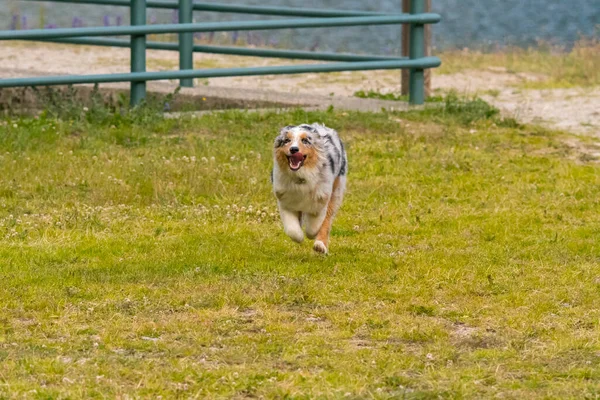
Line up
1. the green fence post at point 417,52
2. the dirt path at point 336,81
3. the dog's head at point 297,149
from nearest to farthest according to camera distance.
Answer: the dog's head at point 297,149 < the green fence post at point 417,52 < the dirt path at point 336,81

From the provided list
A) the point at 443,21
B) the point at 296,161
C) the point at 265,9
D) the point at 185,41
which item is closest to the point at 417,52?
the point at 265,9

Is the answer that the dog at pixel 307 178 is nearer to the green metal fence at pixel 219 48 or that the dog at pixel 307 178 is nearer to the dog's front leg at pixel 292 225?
the dog's front leg at pixel 292 225

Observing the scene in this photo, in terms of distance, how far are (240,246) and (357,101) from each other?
5844 millimetres

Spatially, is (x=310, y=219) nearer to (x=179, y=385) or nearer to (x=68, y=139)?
(x=179, y=385)

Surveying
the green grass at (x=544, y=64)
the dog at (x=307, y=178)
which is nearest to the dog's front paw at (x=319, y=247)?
the dog at (x=307, y=178)

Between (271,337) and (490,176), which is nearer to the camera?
(271,337)

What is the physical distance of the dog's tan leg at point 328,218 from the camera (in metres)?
8.54

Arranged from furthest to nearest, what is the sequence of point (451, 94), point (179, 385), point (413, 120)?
1. point (451, 94)
2. point (413, 120)
3. point (179, 385)

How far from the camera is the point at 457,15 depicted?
31984 millimetres

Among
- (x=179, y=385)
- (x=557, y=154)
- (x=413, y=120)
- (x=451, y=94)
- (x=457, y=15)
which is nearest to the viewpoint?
(x=179, y=385)

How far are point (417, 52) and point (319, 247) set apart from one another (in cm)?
596

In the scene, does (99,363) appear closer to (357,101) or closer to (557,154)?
(557,154)

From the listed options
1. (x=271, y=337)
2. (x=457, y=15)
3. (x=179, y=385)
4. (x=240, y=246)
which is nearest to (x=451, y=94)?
(x=240, y=246)

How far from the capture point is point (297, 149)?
8.16m
